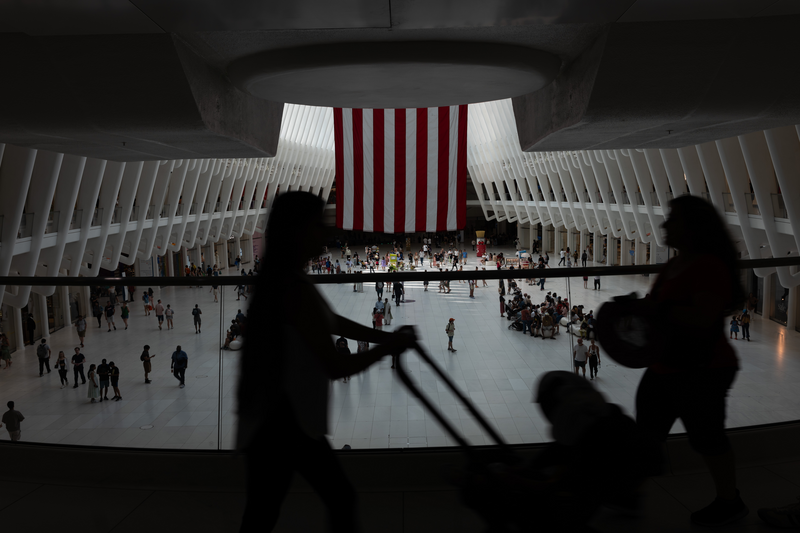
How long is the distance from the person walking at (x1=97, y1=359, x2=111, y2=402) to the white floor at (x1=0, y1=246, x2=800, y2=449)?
0.11 ft

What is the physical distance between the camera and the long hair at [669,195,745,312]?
5.48 feet

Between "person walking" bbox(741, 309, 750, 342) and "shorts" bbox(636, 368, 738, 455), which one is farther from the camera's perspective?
"person walking" bbox(741, 309, 750, 342)

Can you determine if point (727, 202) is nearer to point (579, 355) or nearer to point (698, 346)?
point (579, 355)

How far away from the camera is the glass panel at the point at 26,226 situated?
48.9 feet

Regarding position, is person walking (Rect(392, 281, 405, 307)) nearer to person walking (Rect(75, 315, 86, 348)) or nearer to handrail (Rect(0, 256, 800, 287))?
handrail (Rect(0, 256, 800, 287))

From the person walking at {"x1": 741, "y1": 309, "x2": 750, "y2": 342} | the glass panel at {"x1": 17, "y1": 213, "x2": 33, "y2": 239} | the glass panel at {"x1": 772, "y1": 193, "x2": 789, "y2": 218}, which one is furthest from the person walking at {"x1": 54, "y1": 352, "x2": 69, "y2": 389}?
the glass panel at {"x1": 772, "y1": 193, "x2": 789, "y2": 218}

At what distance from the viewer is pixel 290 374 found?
4.37ft

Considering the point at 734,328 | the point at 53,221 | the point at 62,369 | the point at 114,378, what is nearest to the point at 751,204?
the point at 734,328

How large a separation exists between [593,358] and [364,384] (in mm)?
799

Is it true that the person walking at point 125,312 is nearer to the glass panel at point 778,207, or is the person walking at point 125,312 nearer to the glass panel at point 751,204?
the glass panel at point 778,207

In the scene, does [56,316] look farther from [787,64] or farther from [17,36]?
[787,64]

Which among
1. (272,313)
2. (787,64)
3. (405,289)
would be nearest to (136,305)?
(405,289)

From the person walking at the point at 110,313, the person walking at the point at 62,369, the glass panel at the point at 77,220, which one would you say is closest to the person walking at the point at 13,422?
the person walking at the point at 62,369

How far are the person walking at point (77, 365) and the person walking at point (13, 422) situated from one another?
13.2 inches
